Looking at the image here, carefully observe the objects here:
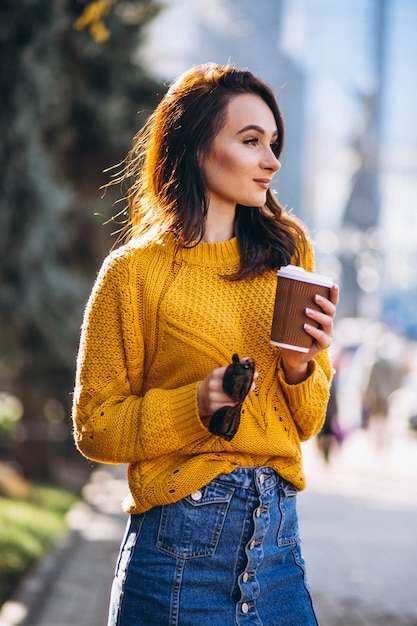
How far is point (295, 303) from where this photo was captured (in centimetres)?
226

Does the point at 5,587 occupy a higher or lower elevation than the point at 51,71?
lower

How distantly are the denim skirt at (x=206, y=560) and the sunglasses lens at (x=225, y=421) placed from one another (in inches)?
9.2

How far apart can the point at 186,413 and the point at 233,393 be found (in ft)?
0.74

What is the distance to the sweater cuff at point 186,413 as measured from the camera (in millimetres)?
2336

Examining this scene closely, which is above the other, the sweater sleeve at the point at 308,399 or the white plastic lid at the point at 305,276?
the white plastic lid at the point at 305,276

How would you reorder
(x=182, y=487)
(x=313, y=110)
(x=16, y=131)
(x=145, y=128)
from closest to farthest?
1. (x=182, y=487)
2. (x=145, y=128)
3. (x=16, y=131)
4. (x=313, y=110)

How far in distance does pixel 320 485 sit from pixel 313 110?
56.8 meters

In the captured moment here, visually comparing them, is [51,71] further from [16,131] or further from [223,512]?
[223,512]

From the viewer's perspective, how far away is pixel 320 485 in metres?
11.4

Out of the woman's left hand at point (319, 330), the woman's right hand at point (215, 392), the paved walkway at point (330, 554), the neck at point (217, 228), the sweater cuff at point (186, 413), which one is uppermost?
the neck at point (217, 228)

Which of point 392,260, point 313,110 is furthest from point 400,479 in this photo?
point 313,110

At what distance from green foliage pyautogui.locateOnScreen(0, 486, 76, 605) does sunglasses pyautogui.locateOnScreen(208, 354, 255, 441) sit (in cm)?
445

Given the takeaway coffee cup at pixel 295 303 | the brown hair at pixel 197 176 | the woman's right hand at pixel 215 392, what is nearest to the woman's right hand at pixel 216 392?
the woman's right hand at pixel 215 392

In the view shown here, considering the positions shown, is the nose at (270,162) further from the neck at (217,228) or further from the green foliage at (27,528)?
the green foliage at (27,528)
